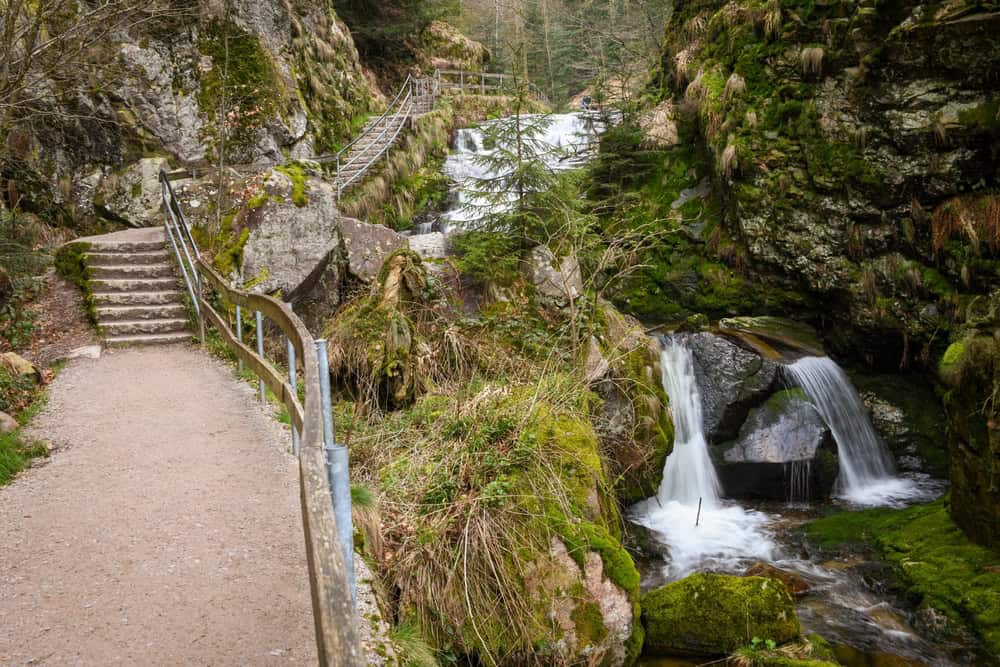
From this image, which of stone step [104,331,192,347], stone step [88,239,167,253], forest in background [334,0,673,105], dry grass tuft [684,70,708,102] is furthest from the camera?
forest in background [334,0,673,105]

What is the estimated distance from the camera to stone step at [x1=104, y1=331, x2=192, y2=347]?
28.3 feet

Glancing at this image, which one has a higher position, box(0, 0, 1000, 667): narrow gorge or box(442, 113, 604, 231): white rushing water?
box(442, 113, 604, 231): white rushing water

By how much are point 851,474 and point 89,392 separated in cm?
1111

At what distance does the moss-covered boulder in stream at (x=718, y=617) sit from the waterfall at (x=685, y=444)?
4.22 metres

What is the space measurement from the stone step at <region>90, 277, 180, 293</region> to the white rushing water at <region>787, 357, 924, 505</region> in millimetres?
10437

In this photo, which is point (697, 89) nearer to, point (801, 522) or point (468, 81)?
point (801, 522)

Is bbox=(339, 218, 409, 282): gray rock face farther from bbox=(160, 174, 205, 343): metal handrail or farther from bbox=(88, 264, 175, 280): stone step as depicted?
bbox=(88, 264, 175, 280): stone step

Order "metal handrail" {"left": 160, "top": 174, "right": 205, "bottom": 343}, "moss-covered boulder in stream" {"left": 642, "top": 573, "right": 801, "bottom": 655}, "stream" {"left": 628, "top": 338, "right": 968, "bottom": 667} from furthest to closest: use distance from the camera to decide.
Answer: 1. "metal handrail" {"left": 160, "top": 174, "right": 205, "bottom": 343}
2. "stream" {"left": 628, "top": 338, "right": 968, "bottom": 667}
3. "moss-covered boulder in stream" {"left": 642, "top": 573, "right": 801, "bottom": 655}

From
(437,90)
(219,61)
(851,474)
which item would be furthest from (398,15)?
(851,474)

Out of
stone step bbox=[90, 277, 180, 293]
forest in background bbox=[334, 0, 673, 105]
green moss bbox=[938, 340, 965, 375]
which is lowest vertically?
green moss bbox=[938, 340, 965, 375]

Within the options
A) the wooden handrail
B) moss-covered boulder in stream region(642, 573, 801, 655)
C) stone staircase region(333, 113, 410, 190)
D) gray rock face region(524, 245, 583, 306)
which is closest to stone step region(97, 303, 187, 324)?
gray rock face region(524, 245, 583, 306)

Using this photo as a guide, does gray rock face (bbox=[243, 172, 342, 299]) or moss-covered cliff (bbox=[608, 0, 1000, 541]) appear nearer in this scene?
gray rock face (bbox=[243, 172, 342, 299])

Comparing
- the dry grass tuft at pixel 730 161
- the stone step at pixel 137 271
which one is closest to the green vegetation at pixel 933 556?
the dry grass tuft at pixel 730 161

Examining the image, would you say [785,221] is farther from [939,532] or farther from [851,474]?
[939,532]
